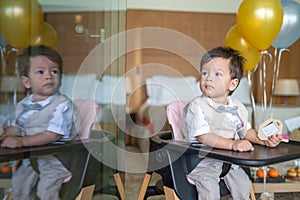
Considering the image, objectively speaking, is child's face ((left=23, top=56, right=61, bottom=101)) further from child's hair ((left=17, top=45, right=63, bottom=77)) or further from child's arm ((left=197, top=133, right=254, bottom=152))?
child's arm ((left=197, top=133, right=254, bottom=152))

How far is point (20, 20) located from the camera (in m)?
1.19

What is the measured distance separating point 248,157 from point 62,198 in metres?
0.70

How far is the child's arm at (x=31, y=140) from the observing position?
1.17 metres

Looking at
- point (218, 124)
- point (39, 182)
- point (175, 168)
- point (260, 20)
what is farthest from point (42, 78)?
point (260, 20)

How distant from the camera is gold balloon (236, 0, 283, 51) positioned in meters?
2.21

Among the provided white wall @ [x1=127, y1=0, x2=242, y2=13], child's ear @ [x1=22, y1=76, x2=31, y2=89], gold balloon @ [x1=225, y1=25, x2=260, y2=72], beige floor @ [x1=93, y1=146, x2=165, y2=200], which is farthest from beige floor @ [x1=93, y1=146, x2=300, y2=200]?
white wall @ [x1=127, y1=0, x2=242, y2=13]

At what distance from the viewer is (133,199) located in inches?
85.9

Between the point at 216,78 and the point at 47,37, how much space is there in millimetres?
800

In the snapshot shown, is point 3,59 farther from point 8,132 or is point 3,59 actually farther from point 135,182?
point 135,182

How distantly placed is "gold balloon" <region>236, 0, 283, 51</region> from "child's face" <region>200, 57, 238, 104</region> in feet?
2.14

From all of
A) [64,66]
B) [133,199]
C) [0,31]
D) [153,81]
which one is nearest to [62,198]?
[64,66]

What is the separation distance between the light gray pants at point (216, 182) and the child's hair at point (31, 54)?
2.39 feet

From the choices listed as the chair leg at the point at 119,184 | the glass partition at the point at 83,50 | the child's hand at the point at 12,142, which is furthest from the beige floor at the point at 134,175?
the child's hand at the point at 12,142

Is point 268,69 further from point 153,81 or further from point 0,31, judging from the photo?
point 0,31
